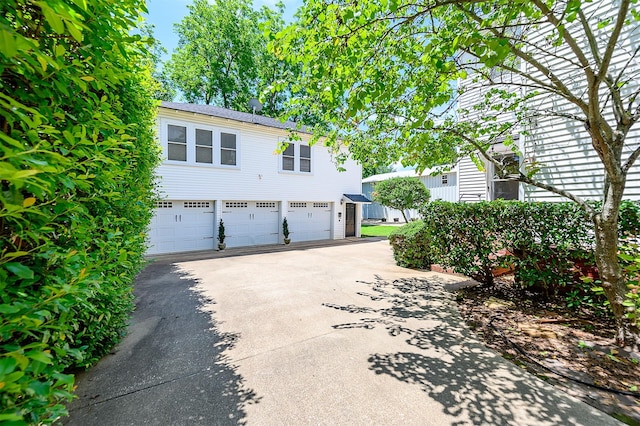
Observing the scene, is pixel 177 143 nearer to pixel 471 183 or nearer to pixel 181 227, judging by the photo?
pixel 181 227

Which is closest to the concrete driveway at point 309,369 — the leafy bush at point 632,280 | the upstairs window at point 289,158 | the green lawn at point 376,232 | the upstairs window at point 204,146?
the leafy bush at point 632,280

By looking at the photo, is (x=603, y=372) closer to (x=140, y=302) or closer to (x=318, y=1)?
(x=318, y=1)

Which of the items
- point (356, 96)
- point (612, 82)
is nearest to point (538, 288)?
point (612, 82)

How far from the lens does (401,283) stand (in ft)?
21.9

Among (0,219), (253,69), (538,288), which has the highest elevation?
(253,69)

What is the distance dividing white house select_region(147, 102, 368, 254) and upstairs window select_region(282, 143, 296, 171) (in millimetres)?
51

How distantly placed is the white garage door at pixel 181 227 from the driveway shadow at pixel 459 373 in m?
8.99

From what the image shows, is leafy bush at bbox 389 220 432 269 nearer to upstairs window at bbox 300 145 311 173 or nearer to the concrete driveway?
the concrete driveway

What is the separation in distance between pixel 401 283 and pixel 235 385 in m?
4.83

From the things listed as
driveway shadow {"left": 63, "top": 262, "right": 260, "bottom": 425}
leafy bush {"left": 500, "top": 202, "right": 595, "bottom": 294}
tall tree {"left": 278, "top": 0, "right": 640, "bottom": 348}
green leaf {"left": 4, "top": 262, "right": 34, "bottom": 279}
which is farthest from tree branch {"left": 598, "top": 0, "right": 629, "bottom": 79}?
driveway shadow {"left": 63, "top": 262, "right": 260, "bottom": 425}

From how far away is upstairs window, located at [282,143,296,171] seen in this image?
45.8ft

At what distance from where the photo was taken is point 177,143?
1128cm

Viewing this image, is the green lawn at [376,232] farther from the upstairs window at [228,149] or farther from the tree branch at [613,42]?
the tree branch at [613,42]

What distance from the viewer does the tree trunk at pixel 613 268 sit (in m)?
3.36
